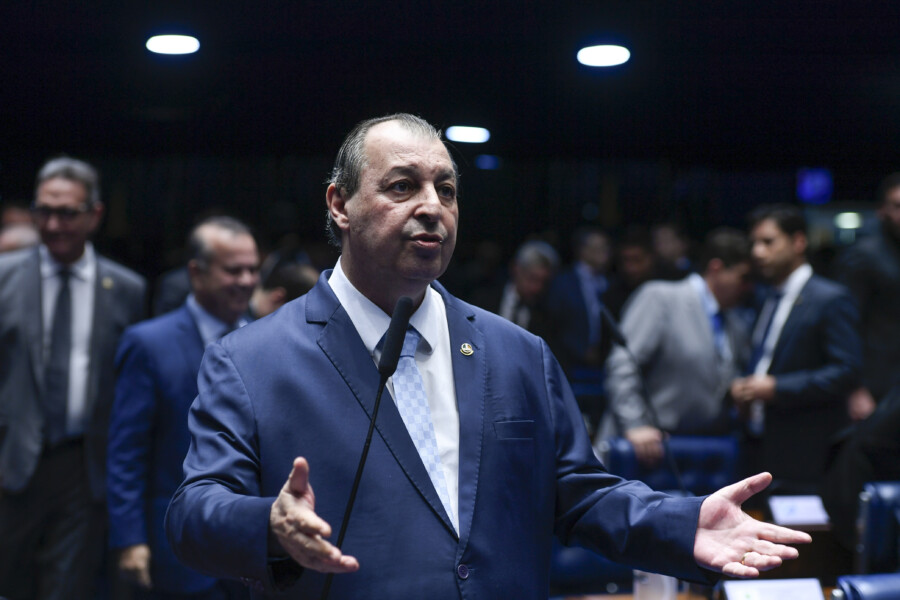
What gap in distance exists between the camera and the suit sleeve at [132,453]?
296 centimetres

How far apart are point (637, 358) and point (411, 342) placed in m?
2.62

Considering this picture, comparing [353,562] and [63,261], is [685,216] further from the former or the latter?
[353,562]

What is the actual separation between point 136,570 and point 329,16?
2.29 metres

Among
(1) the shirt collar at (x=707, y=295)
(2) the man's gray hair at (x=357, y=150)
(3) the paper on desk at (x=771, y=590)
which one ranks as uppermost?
(1) the shirt collar at (x=707, y=295)

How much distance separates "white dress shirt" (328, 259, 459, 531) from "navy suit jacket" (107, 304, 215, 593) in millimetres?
1386

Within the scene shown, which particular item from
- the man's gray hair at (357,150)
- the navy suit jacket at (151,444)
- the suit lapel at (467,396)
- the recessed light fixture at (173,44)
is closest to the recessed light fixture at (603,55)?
the recessed light fixture at (173,44)

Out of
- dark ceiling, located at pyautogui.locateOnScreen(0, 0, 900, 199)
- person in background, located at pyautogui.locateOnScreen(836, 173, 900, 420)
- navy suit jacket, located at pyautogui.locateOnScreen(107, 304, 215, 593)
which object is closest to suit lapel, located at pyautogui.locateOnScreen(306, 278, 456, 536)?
navy suit jacket, located at pyautogui.locateOnScreen(107, 304, 215, 593)

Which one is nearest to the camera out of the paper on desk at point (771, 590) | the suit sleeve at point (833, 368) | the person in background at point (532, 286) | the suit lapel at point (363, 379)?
the suit lapel at point (363, 379)

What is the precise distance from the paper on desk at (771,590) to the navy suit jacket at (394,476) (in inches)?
24.4

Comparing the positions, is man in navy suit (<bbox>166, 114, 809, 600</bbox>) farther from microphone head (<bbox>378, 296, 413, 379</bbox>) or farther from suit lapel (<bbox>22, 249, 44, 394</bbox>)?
suit lapel (<bbox>22, 249, 44, 394</bbox>)

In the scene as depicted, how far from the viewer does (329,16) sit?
3.96 m

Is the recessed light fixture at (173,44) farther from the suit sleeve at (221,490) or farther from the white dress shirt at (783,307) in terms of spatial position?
the suit sleeve at (221,490)

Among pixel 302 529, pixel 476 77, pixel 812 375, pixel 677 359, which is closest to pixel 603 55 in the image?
pixel 476 77

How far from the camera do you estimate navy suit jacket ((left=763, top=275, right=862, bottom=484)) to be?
12.7 ft
